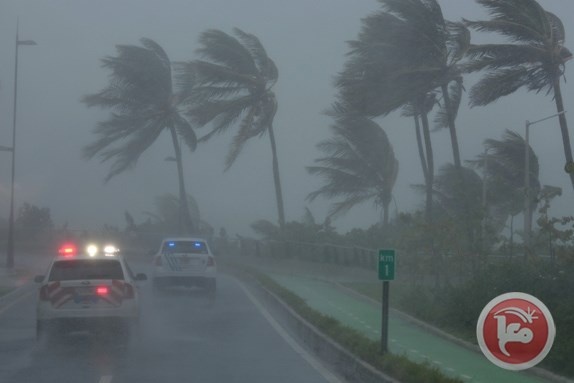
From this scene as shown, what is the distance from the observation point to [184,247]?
98.3 feet

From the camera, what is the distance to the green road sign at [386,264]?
1463cm

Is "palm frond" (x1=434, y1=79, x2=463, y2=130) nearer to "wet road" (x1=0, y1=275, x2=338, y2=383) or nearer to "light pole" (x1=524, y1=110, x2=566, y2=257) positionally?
"light pole" (x1=524, y1=110, x2=566, y2=257)

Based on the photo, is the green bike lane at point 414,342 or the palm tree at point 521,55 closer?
the green bike lane at point 414,342

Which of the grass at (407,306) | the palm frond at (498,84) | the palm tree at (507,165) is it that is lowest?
the grass at (407,306)

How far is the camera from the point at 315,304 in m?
25.5

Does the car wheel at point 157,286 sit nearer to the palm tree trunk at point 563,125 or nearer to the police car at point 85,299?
the police car at point 85,299

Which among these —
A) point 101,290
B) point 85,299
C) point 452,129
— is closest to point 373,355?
point 101,290

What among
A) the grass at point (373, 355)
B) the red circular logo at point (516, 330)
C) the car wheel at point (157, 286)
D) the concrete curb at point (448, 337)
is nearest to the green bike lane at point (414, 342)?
the concrete curb at point (448, 337)

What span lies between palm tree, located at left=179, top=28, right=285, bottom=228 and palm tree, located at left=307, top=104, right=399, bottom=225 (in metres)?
3.24

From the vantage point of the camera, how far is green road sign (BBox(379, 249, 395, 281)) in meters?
14.6

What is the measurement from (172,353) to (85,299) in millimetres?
2448

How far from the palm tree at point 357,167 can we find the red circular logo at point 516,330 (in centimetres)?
3580

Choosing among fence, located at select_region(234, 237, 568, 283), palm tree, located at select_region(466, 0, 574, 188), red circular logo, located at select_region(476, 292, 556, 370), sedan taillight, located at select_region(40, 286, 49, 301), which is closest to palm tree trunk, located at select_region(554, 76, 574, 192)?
palm tree, located at select_region(466, 0, 574, 188)

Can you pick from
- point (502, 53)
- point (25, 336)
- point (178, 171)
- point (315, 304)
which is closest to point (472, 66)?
point (502, 53)
